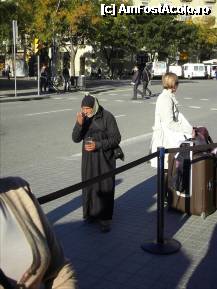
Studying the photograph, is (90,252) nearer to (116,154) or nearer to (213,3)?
(116,154)

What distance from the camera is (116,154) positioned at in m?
5.54

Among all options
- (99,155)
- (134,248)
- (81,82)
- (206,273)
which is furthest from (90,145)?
(81,82)

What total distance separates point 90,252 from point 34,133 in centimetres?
827

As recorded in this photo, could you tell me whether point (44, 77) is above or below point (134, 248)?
above

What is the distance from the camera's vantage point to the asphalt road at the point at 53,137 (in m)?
8.30

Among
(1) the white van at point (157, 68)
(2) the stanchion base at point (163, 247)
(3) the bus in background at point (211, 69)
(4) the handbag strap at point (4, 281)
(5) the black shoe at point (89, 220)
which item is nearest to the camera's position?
(4) the handbag strap at point (4, 281)

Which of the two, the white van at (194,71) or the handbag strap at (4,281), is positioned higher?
the white van at (194,71)

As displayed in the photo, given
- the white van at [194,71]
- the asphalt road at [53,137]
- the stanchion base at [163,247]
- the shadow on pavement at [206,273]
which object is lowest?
the shadow on pavement at [206,273]

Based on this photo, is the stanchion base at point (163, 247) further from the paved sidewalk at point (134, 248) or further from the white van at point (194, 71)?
the white van at point (194, 71)

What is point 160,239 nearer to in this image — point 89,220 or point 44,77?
point 89,220

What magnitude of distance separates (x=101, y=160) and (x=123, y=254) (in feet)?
3.69

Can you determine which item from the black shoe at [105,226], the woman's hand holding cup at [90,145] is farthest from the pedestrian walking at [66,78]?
the black shoe at [105,226]

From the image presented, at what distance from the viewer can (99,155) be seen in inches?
215

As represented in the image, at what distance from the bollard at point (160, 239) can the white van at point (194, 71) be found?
57786 mm
